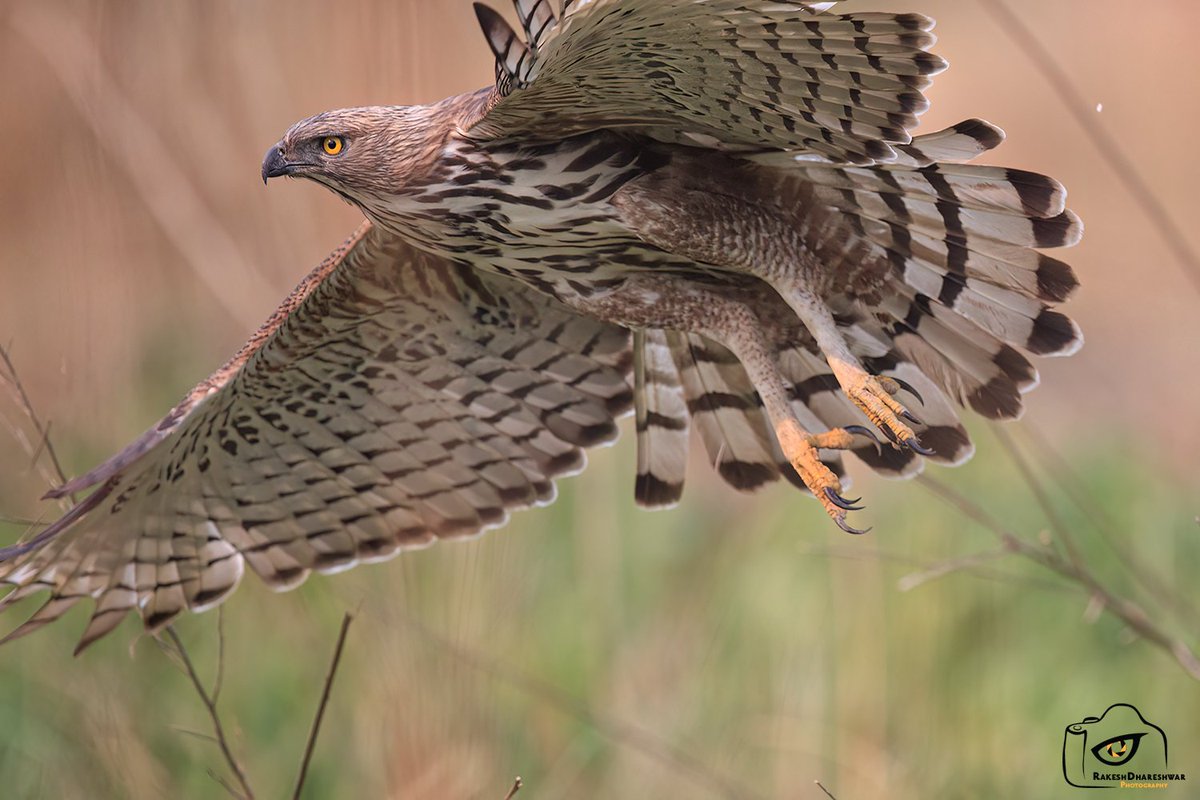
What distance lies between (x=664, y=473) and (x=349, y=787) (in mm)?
1502

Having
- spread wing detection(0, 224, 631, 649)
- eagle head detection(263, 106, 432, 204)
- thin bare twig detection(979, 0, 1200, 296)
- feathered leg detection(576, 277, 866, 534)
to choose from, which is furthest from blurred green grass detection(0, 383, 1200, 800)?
thin bare twig detection(979, 0, 1200, 296)

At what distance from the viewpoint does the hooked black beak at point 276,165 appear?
374 cm

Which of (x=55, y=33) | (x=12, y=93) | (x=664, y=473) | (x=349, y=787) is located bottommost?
(x=349, y=787)

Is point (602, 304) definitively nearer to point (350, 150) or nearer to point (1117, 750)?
point (350, 150)

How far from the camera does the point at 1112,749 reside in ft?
15.0

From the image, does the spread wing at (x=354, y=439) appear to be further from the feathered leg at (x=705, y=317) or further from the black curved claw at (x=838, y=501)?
the black curved claw at (x=838, y=501)

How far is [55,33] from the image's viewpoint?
4.80 metres

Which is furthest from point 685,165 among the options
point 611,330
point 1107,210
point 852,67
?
point 1107,210

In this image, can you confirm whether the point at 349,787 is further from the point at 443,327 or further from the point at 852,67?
the point at 852,67

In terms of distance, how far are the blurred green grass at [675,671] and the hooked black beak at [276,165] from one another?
118 cm

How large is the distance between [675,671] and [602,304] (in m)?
2.06
